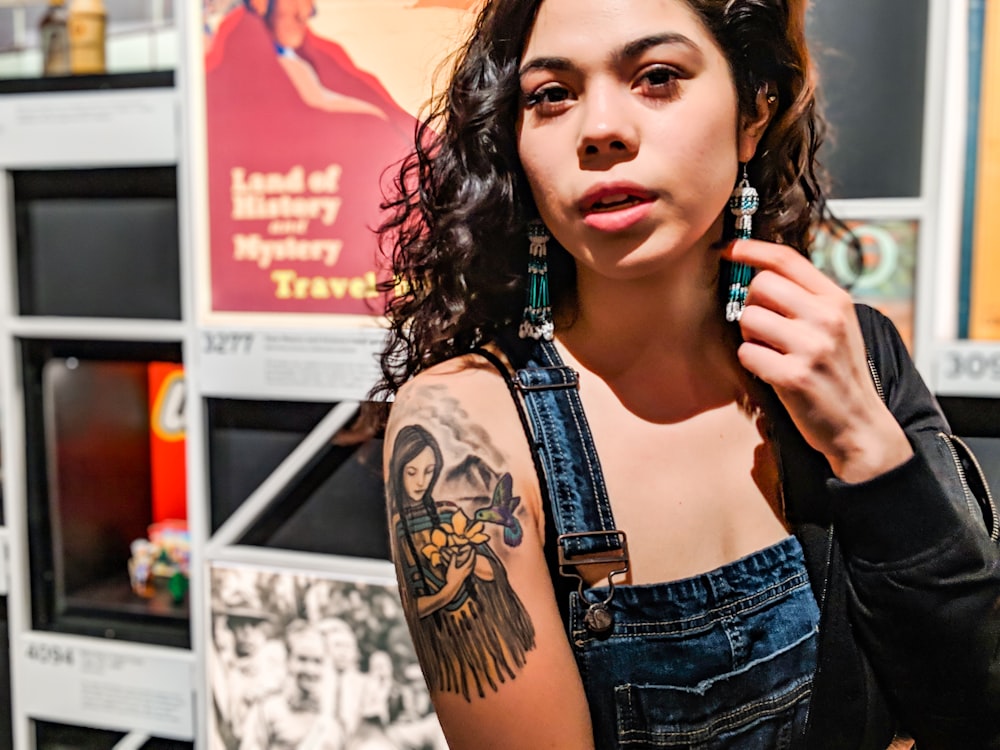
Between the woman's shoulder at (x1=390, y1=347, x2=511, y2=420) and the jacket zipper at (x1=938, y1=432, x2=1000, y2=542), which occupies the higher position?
the woman's shoulder at (x1=390, y1=347, x2=511, y2=420)

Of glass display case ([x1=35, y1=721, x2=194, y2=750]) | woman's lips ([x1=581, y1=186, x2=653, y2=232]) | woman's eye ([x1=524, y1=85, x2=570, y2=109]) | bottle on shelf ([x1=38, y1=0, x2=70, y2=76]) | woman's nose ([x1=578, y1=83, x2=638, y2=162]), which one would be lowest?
glass display case ([x1=35, y1=721, x2=194, y2=750])

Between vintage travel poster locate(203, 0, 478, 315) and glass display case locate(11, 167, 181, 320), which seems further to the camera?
glass display case locate(11, 167, 181, 320)

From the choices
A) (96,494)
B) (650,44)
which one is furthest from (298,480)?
(650,44)

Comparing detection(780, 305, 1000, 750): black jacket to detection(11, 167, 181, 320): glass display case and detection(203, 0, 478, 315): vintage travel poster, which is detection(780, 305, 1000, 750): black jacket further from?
detection(11, 167, 181, 320): glass display case

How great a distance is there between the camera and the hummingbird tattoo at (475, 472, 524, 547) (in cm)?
93

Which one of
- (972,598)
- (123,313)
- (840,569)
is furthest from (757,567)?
(123,313)

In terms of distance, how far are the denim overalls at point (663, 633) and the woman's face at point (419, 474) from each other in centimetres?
11

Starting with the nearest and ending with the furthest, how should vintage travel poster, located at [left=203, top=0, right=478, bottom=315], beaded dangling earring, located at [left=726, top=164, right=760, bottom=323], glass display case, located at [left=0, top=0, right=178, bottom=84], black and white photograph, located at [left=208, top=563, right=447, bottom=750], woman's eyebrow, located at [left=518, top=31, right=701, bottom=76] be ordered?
woman's eyebrow, located at [left=518, top=31, right=701, bottom=76], beaded dangling earring, located at [left=726, top=164, right=760, bottom=323], vintage travel poster, located at [left=203, top=0, right=478, bottom=315], black and white photograph, located at [left=208, top=563, right=447, bottom=750], glass display case, located at [left=0, top=0, right=178, bottom=84]

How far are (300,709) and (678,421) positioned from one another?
942 mm

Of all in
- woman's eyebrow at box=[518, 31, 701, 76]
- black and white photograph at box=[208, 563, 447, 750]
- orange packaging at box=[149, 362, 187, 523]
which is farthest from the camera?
orange packaging at box=[149, 362, 187, 523]

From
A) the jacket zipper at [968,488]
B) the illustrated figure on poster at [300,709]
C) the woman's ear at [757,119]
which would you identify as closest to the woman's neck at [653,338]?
the woman's ear at [757,119]

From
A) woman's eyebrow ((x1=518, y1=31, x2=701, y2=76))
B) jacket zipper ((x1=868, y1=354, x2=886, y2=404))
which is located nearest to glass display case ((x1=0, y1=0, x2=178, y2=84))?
woman's eyebrow ((x1=518, y1=31, x2=701, y2=76))

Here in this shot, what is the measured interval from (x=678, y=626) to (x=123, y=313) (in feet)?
3.96

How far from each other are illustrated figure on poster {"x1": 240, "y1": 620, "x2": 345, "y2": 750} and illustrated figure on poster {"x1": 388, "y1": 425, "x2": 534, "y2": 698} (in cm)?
69
